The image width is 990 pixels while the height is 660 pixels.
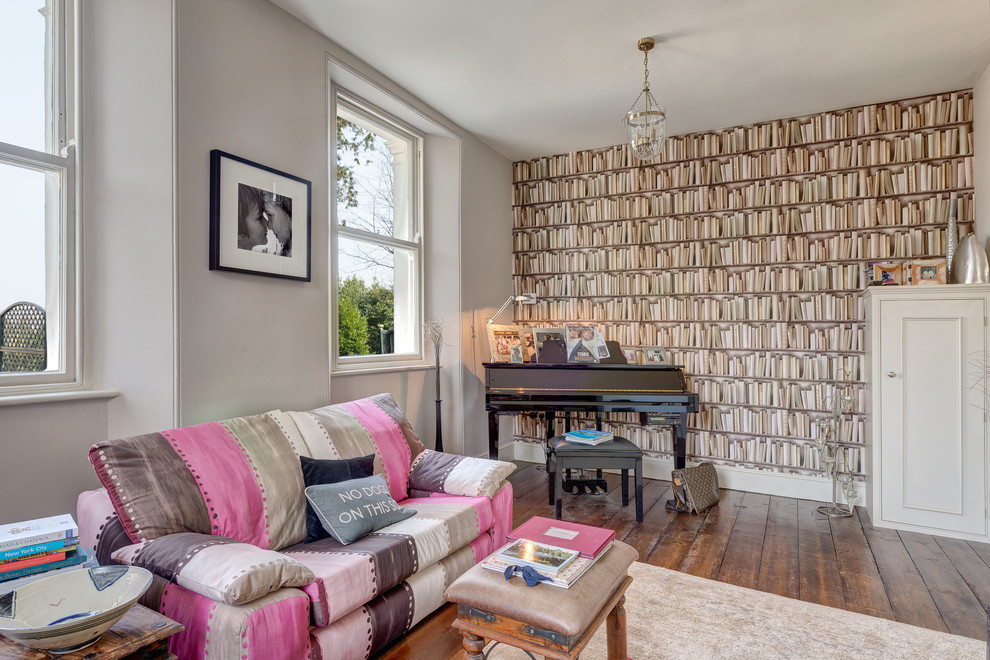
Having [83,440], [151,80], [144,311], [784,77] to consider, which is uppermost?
[784,77]

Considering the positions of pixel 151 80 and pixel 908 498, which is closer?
pixel 151 80

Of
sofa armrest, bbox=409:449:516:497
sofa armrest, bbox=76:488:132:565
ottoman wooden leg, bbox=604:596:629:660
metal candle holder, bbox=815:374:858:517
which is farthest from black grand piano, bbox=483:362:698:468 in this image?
sofa armrest, bbox=76:488:132:565

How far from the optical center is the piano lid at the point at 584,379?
404 cm

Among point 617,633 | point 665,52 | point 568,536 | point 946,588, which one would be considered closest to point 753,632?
point 617,633

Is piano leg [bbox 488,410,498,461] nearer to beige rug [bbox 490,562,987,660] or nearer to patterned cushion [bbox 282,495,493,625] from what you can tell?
patterned cushion [bbox 282,495,493,625]

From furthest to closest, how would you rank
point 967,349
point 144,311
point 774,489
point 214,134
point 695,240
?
point 695,240 → point 774,489 → point 967,349 → point 214,134 → point 144,311

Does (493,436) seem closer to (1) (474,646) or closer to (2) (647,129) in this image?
A: (2) (647,129)

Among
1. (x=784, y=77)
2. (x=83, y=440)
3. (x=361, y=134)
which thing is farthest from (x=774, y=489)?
(x=83, y=440)

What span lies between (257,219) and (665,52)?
2548 millimetres

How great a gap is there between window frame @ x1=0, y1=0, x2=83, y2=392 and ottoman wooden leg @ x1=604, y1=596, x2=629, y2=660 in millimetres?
2216

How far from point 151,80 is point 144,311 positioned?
38.9 inches

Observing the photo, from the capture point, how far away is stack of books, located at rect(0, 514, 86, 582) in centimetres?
146

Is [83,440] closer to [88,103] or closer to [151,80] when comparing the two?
[88,103]

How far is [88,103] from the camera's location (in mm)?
2184
